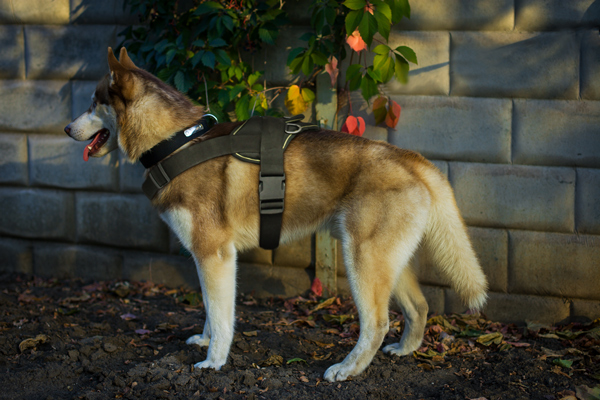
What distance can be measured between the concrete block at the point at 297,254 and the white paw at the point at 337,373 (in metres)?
1.42

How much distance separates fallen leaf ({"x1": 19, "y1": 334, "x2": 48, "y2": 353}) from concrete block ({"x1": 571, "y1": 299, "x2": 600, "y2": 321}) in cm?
370

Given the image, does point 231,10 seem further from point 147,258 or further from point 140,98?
point 147,258

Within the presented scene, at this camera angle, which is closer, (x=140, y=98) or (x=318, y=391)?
(x=318, y=391)

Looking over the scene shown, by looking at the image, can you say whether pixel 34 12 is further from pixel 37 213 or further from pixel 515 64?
pixel 515 64

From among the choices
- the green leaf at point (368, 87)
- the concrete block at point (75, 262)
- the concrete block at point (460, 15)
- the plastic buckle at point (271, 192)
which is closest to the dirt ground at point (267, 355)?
the concrete block at point (75, 262)

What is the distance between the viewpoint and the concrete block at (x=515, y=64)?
3.53 meters

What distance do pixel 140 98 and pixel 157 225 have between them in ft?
5.75

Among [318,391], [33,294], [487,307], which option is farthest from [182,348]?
[487,307]

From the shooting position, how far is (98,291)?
4.58 meters

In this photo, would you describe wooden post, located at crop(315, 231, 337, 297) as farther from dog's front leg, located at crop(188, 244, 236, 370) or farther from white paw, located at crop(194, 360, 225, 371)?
white paw, located at crop(194, 360, 225, 371)

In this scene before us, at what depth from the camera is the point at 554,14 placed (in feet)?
11.5

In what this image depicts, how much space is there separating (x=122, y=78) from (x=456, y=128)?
236 centimetres

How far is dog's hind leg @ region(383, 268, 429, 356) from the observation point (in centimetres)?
329

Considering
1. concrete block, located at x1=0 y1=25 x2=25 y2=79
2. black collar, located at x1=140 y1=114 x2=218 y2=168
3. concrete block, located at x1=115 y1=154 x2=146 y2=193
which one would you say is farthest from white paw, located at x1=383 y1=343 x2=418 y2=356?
concrete block, located at x1=0 y1=25 x2=25 y2=79
